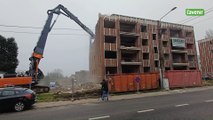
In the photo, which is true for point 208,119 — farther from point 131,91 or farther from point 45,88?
point 45,88

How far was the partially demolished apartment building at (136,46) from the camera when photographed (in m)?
39.2

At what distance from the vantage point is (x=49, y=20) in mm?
28562

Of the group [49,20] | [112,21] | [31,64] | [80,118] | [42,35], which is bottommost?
[80,118]

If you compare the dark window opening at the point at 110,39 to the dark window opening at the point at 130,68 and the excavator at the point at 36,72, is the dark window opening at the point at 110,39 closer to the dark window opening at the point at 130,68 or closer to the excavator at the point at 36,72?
the dark window opening at the point at 130,68

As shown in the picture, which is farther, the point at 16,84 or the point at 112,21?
the point at 112,21

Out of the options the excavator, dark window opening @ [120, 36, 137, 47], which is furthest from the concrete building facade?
the excavator

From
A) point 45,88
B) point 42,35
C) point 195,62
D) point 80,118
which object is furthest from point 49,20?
point 195,62

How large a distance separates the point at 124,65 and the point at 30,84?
20.4 meters

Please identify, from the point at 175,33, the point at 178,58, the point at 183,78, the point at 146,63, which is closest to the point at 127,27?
the point at 146,63

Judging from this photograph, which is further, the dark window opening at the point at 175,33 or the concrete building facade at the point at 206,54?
the concrete building facade at the point at 206,54

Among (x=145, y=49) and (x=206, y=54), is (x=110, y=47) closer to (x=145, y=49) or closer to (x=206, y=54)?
(x=145, y=49)

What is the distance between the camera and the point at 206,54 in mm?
60344

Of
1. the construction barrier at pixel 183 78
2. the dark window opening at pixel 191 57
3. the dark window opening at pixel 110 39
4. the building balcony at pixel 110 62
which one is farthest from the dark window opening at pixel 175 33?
the construction barrier at pixel 183 78

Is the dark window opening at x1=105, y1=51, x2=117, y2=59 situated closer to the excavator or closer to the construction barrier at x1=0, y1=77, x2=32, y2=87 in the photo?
the excavator
